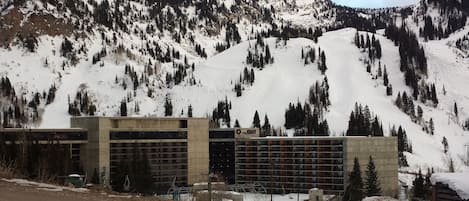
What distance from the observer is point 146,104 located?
192m

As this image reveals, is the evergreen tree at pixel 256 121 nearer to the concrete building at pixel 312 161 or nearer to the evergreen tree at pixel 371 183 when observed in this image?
the concrete building at pixel 312 161

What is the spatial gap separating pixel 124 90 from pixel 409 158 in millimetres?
91305

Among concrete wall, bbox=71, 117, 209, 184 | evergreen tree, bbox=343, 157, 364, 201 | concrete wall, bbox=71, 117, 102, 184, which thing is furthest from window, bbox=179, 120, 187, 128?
evergreen tree, bbox=343, 157, 364, 201

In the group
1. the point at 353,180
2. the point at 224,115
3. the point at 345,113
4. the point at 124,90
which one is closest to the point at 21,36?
the point at 124,90

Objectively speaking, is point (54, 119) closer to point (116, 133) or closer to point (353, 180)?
point (116, 133)

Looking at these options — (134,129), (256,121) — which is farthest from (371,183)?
(256,121)

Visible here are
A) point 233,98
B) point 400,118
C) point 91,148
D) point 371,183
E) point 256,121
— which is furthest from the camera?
point 233,98

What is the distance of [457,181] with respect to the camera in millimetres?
16578

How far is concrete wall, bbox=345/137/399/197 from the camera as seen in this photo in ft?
338

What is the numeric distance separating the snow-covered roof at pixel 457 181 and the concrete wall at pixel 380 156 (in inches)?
3380

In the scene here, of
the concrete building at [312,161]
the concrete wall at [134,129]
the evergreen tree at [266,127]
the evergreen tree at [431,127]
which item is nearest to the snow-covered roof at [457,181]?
the concrete wall at [134,129]

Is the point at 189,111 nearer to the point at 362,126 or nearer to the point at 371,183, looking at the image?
the point at 362,126

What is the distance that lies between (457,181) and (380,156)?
91.4 meters

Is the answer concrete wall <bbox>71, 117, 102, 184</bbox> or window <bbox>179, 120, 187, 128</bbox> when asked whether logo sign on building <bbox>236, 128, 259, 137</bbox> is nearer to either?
window <bbox>179, 120, 187, 128</bbox>
